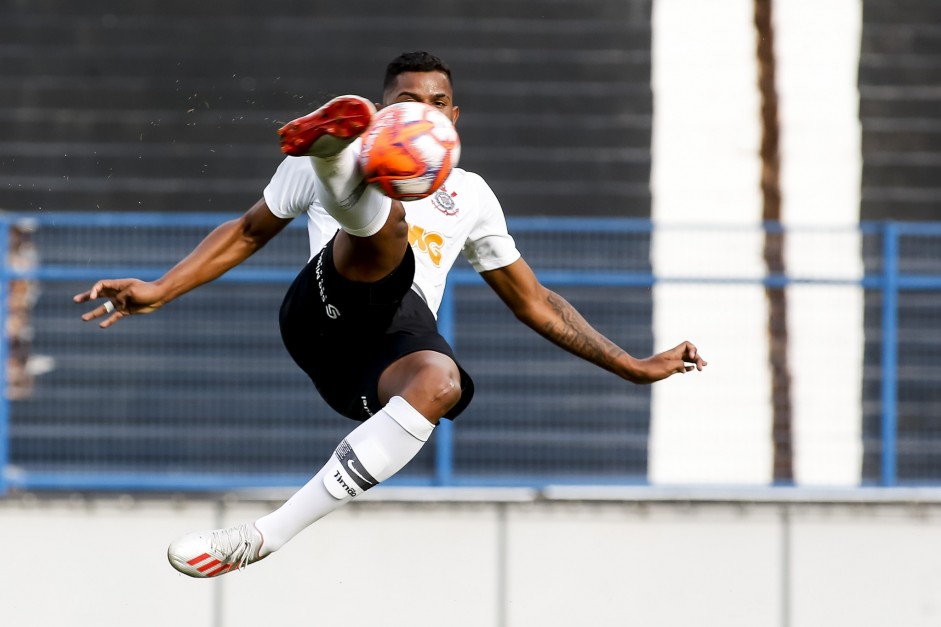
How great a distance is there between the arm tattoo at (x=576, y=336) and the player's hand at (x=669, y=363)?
0.18m

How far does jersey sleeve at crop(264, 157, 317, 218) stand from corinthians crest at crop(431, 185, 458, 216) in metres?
0.42

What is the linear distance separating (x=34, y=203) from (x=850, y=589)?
4936mm

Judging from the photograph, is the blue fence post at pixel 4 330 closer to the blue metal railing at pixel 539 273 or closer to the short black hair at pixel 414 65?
the blue metal railing at pixel 539 273

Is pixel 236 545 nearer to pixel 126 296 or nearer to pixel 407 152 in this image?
pixel 126 296

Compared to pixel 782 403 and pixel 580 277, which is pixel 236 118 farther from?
pixel 782 403

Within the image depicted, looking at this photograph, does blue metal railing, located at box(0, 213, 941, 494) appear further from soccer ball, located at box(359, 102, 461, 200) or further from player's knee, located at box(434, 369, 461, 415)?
soccer ball, located at box(359, 102, 461, 200)

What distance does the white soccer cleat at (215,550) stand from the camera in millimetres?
4430

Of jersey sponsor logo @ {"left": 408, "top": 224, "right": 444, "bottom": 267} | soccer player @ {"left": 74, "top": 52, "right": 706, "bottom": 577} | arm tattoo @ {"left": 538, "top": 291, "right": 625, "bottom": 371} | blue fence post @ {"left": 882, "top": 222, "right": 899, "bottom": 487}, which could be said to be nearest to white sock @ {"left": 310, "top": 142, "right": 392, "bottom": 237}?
soccer player @ {"left": 74, "top": 52, "right": 706, "bottom": 577}

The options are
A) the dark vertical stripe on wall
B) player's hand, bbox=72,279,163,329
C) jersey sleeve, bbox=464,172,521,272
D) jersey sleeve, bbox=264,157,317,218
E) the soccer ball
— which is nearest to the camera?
the soccer ball

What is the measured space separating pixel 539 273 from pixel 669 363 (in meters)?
2.67

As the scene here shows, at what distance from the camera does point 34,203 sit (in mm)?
8719

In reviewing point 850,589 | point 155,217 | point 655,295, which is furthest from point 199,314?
point 850,589

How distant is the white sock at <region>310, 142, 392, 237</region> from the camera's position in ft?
13.0

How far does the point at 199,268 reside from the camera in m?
4.60
